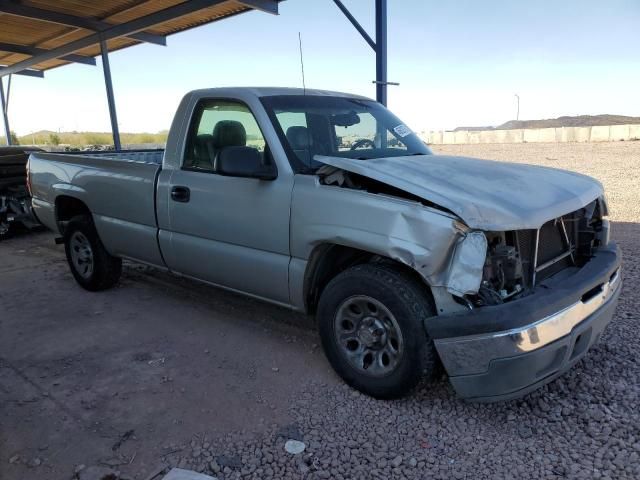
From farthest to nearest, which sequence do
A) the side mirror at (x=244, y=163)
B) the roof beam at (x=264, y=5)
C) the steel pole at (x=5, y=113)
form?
the steel pole at (x=5, y=113), the roof beam at (x=264, y=5), the side mirror at (x=244, y=163)

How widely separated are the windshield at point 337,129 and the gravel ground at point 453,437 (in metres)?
1.68

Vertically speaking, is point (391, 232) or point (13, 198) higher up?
point (391, 232)

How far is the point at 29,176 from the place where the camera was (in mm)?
5941

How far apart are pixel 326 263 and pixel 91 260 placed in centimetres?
317

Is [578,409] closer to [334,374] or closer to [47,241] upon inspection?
[334,374]

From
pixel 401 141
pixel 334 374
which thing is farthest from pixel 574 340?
pixel 401 141

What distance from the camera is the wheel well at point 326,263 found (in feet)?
10.5

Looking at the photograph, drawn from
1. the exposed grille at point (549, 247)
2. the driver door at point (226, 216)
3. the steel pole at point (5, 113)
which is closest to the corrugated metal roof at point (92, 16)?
the steel pole at point (5, 113)

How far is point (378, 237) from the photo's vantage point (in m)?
2.80

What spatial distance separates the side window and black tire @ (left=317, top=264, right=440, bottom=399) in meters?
1.49

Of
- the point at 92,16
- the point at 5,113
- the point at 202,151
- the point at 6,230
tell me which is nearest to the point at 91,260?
the point at 202,151

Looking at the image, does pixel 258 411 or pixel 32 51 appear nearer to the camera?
pixel 258 411

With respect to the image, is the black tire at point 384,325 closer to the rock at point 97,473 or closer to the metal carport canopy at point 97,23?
the rock at point 97,473

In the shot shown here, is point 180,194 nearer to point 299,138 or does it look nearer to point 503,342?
point 299,138
